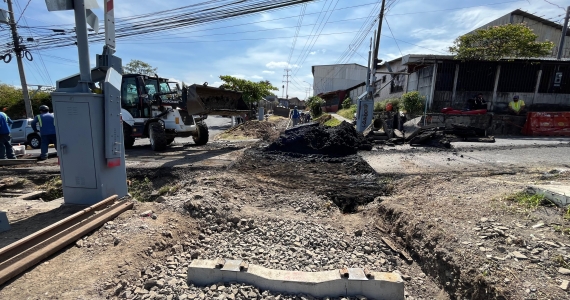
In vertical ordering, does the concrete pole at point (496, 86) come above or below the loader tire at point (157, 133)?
above

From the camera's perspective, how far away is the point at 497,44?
1512 centimetres

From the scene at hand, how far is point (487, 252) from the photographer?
9.05 feet

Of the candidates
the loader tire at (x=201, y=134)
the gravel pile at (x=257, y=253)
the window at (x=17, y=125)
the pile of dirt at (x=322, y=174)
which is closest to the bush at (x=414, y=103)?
the pile of dirt at (x=322, y=174)

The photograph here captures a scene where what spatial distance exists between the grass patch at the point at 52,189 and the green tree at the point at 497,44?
18431 millimetres

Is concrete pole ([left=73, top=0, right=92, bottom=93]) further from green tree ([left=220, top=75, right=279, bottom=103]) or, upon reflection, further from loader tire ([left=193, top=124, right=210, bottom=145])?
green tree ([left=220, top=75, right=279, bottom=103])

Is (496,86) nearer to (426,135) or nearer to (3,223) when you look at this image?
(426,135)

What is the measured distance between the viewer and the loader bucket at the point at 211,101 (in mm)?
8867

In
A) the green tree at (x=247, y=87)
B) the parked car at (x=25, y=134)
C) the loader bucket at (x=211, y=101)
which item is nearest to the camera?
the loader bucket at (x=211, y=101)

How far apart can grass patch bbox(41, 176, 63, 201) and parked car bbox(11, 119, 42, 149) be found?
30.5 feet

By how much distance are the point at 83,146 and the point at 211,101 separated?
5803 millimetres

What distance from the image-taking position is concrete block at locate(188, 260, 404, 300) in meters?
2.56

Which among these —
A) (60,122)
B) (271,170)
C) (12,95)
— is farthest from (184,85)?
(12,95)

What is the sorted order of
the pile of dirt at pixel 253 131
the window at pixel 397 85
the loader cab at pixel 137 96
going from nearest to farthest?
the loader cab at pixel 137 96 → the pile of dirt at pixel 253 131 → the window at pixel 397 85

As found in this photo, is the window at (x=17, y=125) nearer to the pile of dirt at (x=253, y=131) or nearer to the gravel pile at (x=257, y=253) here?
the pile of dirt at (x=253, y=131)
